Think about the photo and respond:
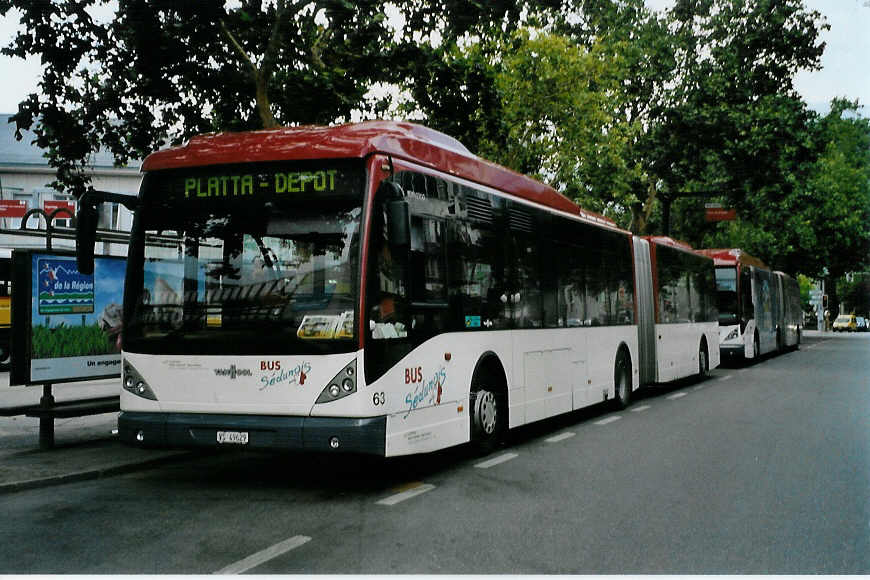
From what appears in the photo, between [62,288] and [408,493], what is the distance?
16.6ft

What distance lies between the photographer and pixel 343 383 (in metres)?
7.12

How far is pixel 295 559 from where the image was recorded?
5438mm

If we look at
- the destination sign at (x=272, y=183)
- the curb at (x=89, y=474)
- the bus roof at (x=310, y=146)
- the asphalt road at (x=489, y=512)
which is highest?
the bus roof at (x=310, y=146)

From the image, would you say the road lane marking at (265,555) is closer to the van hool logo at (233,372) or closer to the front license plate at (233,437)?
the front license plate at (233,437)

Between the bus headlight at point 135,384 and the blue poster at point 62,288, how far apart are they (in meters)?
2.70

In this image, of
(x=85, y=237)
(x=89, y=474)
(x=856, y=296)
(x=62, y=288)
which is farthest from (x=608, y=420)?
(x=856, y=296)

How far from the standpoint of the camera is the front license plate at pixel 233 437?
286 inches

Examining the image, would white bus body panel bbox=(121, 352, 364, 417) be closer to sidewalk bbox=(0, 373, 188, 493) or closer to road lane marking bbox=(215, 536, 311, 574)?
sidewalk bbox=(0, 373, 188, 493)

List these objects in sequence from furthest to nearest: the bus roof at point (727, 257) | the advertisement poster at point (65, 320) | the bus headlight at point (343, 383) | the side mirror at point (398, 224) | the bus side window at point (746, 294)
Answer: the bus side window at point (746, 294) → the bus roof at point (727, 257) → the advertisement poster at point (65, 320) → the bus headlight at point (343, 383) → the side mirror at point (398, 224)

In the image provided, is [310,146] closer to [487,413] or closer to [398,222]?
[398,222]

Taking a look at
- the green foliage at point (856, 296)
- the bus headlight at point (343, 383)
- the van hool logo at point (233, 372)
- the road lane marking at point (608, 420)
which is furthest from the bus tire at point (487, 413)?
the green foliage at point (856, 296)

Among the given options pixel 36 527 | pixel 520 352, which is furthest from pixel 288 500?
pixel 520 352

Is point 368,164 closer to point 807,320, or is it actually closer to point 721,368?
point 721,368

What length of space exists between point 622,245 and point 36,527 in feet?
35.3
